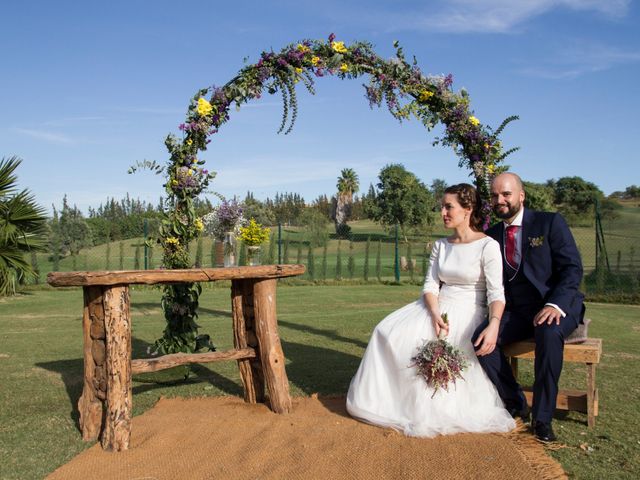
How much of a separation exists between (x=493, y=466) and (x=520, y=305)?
161 cm

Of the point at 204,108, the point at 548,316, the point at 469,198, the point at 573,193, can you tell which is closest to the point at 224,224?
the point at 204,108

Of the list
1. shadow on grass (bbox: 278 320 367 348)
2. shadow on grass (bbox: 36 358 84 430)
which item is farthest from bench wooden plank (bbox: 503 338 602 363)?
shadow on grass (bbox: 278 320 367 348)

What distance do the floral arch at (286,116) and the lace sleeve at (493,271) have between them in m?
2.30

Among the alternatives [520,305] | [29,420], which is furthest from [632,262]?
[29,420]

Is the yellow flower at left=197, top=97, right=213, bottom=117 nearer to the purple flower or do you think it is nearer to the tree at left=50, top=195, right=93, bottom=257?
the purple flower

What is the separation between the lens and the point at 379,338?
4832mm

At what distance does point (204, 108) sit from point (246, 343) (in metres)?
2.52

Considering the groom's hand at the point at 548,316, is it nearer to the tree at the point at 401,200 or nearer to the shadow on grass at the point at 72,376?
the shadow on grass at the point at 72,376

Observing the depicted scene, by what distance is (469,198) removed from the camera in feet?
16.3

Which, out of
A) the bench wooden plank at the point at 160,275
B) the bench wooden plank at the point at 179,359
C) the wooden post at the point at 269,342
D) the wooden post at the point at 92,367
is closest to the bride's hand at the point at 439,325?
the bench wooden plank at the point at 160,275

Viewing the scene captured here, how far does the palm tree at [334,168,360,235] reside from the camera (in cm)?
6681

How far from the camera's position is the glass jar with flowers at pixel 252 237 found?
20.7ft

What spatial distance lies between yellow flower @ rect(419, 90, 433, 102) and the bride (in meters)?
2.40

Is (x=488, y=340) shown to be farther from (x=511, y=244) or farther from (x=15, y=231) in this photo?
(x=15, y=231)
